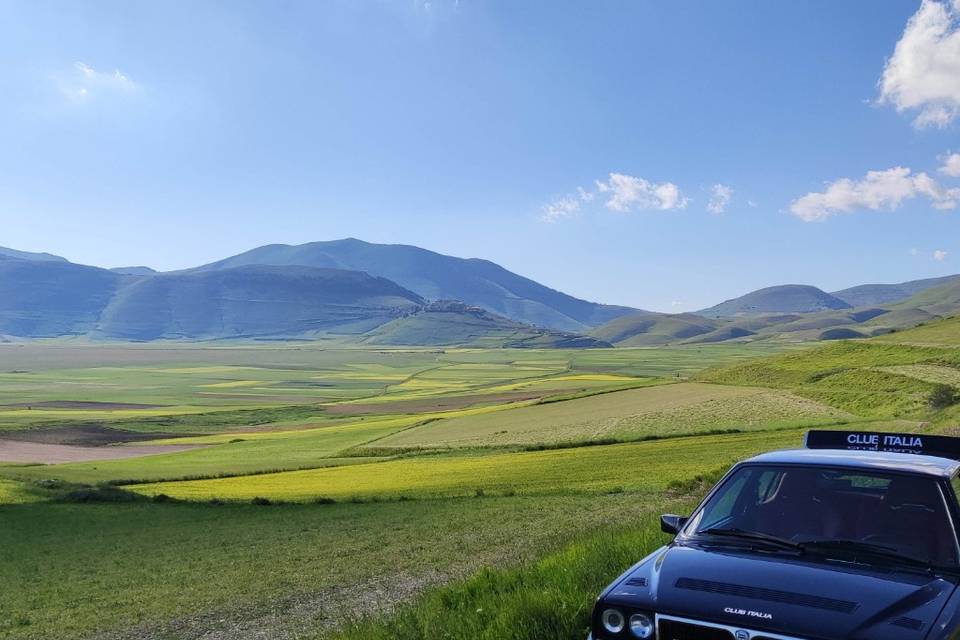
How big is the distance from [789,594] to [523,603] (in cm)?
295

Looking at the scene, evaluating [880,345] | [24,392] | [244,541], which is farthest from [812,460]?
[24,392]

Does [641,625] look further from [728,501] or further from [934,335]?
[934,335]

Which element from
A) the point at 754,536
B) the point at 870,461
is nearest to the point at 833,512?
the point at 870,461

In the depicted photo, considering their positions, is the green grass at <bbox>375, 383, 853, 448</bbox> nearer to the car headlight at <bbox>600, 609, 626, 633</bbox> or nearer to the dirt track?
the dirt track

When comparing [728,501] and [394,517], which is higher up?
[728,501]

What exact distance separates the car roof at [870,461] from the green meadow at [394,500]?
2.46 meters

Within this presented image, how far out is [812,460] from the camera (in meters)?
6.72

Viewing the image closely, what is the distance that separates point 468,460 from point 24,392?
115487mm

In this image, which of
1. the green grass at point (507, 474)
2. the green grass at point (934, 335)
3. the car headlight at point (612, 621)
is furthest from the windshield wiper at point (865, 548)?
the green grass at point (934, 335)

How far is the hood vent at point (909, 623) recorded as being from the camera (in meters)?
4.49

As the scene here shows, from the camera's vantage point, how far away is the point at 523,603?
7062mm

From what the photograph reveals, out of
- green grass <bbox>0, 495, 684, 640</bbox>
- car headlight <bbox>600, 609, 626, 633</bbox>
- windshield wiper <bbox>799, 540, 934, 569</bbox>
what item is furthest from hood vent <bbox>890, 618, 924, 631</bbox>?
green grass <bbox>0, 495, 684, 640</bbox>

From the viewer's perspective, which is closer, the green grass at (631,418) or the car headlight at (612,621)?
the car headlight at (612,621)

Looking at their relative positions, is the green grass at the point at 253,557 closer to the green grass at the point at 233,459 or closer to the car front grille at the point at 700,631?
the car front grille at the point at 700,631
